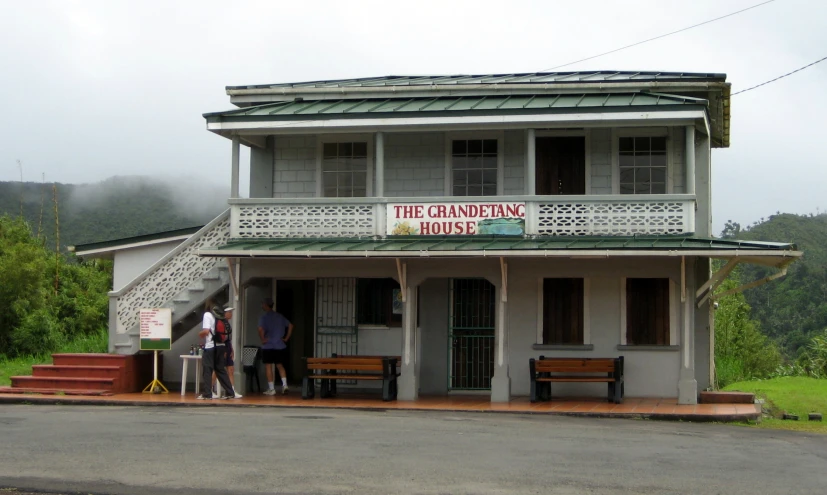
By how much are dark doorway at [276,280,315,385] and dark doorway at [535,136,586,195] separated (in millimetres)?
5315

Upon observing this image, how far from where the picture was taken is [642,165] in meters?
20.3

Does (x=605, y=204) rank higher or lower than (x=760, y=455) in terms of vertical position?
higher

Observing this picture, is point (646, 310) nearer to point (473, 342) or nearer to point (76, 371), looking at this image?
point (473, 342)

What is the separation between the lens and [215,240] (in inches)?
821

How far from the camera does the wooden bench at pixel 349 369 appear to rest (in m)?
18.8

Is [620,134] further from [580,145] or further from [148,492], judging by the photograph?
[148,492]

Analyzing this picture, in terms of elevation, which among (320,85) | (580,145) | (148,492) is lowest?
(148,492)

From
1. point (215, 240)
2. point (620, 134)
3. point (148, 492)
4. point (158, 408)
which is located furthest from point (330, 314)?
point (148, 492)

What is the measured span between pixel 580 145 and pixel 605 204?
209cm

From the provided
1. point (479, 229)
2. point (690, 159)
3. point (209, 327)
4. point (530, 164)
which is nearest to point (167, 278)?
point (209, 327)

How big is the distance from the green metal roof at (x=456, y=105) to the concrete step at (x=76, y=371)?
5008 millimetres

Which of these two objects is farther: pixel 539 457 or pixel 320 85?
pixel 320 85

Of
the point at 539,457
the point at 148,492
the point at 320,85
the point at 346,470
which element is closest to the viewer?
the point at 148,492

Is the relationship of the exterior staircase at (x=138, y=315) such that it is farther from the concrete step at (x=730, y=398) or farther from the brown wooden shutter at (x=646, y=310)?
the concrete step at (x=730, y=398)
